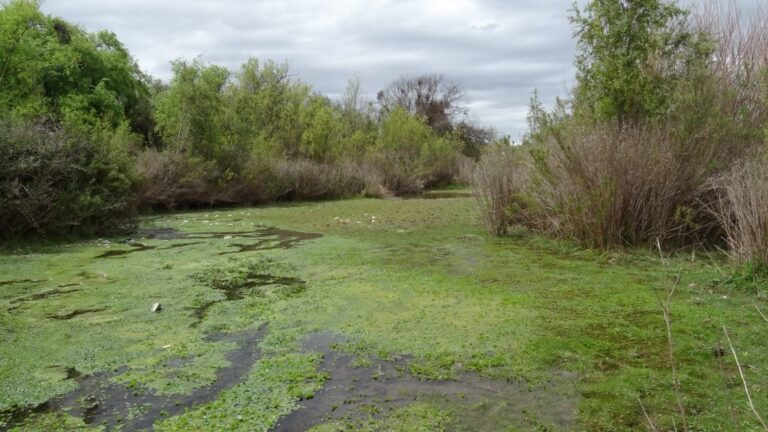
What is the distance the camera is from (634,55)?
8367mm

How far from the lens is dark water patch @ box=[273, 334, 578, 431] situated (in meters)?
2.97

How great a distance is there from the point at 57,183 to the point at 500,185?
7032 millimetres

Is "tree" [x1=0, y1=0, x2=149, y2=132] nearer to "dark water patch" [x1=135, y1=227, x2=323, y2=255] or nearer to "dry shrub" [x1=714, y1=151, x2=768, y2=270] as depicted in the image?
"dark water patch" [x1=135, y1=227, x2=323, y2=255]

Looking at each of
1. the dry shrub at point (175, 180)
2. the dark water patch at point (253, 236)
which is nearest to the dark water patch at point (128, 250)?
the dark water patch at point (253, 236)

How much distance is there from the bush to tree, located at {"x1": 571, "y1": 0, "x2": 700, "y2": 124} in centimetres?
808

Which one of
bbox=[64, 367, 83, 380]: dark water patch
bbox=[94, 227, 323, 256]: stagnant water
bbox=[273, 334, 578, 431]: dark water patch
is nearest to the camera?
bbox=[273, 334, 578, 431]: dark water patch

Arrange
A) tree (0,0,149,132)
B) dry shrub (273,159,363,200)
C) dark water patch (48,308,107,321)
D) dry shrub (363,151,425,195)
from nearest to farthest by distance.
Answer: dark water patch (48,308,107,321) < tree (0,0,149,132) < dry shrub (273,159,363,200) < dry shrub (363,151,425,195)

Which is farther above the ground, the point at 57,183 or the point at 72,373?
the point at 57,183

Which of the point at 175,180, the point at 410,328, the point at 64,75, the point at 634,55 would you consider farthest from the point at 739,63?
the point at 64,75

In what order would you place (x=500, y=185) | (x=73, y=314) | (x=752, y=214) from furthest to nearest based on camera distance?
(x=500, y=185)
(x=752, y=214)
(x=73, y=314)

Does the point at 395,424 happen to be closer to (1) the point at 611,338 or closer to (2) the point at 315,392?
(2) the point at 315,392

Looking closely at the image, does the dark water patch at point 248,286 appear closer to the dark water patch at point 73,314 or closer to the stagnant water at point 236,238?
the dark water patch at point 73,314

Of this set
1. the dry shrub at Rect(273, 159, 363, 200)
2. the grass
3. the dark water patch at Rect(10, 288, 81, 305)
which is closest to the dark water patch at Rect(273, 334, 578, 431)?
the grass

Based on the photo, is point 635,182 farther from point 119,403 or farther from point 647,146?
point 119,403
